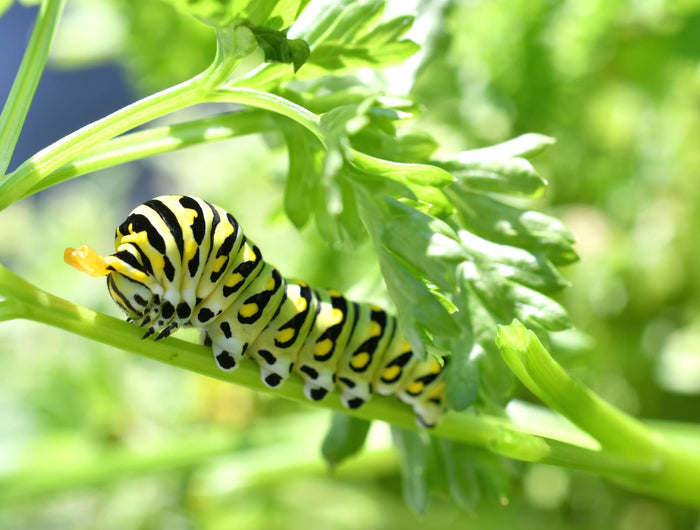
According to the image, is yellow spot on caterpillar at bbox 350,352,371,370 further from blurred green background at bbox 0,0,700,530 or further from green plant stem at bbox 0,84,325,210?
blurred green background at bbox 0,0,700,530

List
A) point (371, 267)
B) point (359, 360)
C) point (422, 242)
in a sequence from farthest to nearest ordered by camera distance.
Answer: point (371, 267) < point (359, 360) < point (422, 242)

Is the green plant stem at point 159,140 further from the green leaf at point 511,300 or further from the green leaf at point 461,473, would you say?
the green leaf at point 461,473

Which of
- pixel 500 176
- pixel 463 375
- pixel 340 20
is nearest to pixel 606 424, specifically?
pixel 463 375

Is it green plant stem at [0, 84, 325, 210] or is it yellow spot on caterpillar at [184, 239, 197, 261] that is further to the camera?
yellow spot on caterpillar at [184, 239, 197, 261]

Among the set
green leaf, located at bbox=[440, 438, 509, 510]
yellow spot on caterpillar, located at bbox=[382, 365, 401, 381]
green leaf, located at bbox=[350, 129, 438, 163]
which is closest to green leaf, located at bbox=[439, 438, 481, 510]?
green leaf, located at bbox=[440, 438, 509, 510]

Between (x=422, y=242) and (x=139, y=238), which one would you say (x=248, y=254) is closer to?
(x=139, y=238)

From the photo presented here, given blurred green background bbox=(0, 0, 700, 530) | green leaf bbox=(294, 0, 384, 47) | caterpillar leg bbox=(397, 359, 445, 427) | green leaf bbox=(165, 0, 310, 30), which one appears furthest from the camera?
blurred green background bbox=(0, 0, 700, 530)

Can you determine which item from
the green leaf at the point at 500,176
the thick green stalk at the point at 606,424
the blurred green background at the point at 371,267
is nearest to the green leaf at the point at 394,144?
the green leaf at the point at 500,176

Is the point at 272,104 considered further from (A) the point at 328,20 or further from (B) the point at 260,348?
(B) the point at 260,348
